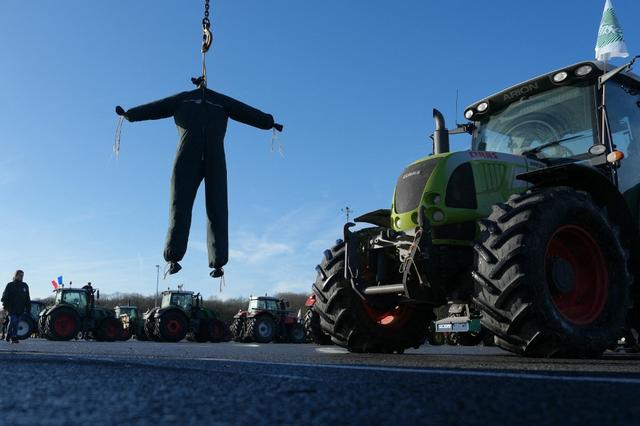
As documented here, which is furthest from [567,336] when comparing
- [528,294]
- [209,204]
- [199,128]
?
[199,128]

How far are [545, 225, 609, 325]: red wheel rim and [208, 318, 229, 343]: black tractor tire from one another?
15.6m

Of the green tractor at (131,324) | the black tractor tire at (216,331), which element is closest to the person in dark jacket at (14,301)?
the black tractor tire at (216,331)

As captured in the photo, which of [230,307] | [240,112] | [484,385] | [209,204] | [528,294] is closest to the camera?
[484,385]

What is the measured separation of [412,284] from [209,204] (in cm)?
343

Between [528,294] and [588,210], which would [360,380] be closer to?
[528,294]

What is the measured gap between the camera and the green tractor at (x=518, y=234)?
4.36m

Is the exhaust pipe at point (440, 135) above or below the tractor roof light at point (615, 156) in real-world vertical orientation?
above

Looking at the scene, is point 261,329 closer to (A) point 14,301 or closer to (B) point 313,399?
(A) point 14,301

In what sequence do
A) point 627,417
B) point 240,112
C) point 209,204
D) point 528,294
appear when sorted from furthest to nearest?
point 240,112 < point 209,204 < point 528,294 < point 627,417

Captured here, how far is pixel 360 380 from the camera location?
2.42m

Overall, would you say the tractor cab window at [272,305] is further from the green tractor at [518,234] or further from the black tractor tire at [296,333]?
the green tractor at [518,234]

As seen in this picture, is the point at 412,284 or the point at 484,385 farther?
the point at 412,284

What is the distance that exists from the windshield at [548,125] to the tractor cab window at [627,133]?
10.3 inches

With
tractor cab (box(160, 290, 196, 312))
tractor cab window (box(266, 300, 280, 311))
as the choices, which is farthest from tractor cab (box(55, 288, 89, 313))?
tractor cab window (box(266, 300, 280, 311))
